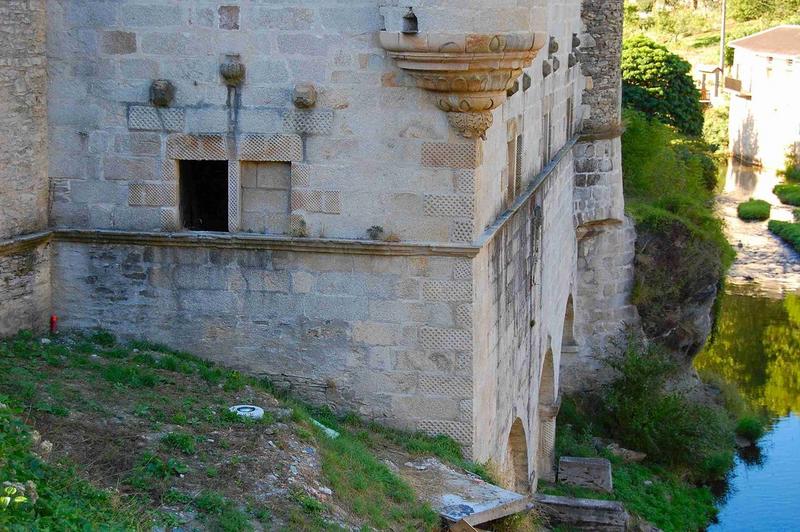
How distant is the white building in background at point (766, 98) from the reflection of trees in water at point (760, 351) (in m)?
14.6

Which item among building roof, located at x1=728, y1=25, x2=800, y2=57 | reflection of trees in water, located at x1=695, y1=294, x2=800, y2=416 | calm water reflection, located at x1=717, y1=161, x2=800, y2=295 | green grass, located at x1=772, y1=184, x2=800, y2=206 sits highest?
building roof, located at x1=728, y1=25, x2=800, y2=57

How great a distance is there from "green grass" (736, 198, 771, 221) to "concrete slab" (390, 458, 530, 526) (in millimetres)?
28111

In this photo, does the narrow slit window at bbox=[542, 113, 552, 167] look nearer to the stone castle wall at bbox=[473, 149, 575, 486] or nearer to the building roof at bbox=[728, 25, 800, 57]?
the stone castle wall at bbox=[473, 149, 575, 486]

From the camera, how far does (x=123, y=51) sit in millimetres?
9094

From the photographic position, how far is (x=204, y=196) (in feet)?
31.7

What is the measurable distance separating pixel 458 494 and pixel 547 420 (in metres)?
7.94

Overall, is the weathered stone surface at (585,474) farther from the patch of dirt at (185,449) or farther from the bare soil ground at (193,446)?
the patch of dirt at (185,449)

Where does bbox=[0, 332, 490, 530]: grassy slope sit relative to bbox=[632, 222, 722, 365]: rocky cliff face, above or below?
above

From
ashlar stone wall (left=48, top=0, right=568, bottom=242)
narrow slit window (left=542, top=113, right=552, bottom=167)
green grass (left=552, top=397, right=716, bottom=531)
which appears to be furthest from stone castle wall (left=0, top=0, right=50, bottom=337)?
green grass (left=552, top=397, right=716, bottom=531)

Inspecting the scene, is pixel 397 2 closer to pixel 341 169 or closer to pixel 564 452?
pixel 341 169

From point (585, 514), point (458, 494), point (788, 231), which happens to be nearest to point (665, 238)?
point (585, 514)

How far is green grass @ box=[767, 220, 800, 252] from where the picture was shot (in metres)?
32.7

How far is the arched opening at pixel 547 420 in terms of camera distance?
601 inches

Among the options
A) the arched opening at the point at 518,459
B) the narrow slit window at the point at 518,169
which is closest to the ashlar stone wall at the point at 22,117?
the narrow slit window at the point at 518,169
